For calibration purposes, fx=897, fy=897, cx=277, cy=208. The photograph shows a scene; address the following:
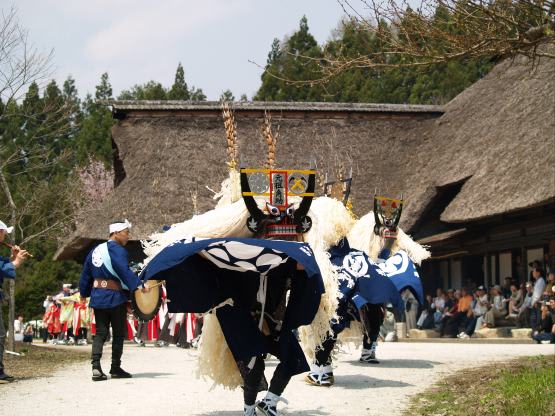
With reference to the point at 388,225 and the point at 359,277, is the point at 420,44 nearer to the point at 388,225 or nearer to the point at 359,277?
the point at 359,277

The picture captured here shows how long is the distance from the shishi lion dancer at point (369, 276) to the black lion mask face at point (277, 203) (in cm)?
145

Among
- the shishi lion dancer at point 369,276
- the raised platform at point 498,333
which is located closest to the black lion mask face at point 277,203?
the shishi lion dancer at point 369,276

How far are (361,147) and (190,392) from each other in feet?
58.4

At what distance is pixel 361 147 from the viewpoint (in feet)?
82.3

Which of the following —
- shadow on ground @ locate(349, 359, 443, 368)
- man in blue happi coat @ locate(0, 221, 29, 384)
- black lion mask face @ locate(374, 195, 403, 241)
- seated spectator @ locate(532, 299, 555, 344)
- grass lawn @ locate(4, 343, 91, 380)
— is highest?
black lion mask face @ locate(374, 195, 403, 241)

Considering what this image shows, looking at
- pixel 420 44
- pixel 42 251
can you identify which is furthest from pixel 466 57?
pixel 42 251

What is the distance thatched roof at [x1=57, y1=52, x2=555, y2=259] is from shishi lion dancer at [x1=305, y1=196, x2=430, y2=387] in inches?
306

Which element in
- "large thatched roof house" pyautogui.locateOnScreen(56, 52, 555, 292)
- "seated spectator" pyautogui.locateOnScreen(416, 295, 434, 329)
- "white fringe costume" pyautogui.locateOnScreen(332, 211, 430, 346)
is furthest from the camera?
"seated spectator" pyautogui.locateOnScreen(416, 295, 434, 329)

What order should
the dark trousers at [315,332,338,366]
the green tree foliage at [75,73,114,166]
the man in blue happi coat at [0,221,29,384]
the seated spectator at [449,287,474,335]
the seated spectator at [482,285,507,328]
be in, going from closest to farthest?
the dark trousers at [315,332,338,366], the man in blue happi coat at [0,221,29,384], the seated spectator at [482,285,507,328], the seated spectator at [449,287,474,335], the green tree foliage at [75,73,114,166]

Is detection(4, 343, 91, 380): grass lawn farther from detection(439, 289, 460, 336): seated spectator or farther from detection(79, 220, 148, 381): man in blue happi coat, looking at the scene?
detection(439, 289, 460, 336): seated spectator

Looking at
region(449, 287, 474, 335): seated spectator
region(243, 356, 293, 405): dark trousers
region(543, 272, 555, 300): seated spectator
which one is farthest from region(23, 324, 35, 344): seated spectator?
region(243, 356, 293, 405): dark trousers

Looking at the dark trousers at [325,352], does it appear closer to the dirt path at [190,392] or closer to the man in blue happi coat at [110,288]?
the dirt path at [190,392]

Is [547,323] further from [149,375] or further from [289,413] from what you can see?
[289,413]

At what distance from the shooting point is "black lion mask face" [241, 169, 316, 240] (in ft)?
21.3
